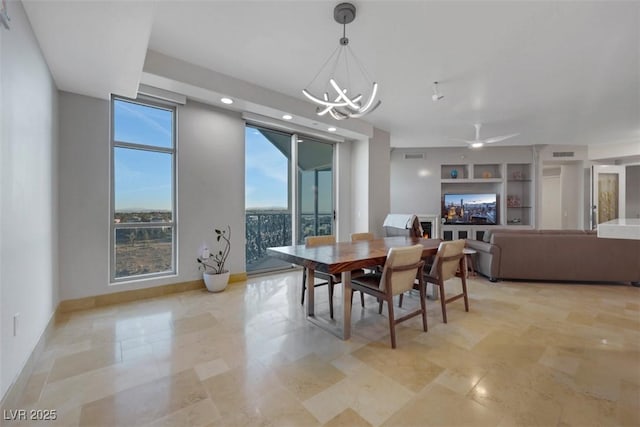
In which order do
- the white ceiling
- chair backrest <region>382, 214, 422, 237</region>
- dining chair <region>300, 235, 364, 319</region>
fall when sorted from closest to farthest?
1. the white ceiling
2. dining chair <region>300, 235, 364, 319</region>
3. chair backrest <region>382, 214, 422, 237</region>

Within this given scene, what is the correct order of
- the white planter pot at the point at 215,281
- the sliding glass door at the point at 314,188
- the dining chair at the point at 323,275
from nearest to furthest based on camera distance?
1. the dining chair at the point at 323,275
2. the white planter pot at the point at 215,281
3. the sliding glass door at the point at 314,188

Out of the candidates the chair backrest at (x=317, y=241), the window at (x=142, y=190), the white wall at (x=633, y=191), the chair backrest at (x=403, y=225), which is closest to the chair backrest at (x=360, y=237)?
the chair backrest at (x=317, y=241)

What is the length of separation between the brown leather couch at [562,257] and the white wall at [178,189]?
4.11 m

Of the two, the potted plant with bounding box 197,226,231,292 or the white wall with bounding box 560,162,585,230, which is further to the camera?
the white wall with bounding box 560,162,585,230

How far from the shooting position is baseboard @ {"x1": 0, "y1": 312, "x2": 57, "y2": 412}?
1519 mm

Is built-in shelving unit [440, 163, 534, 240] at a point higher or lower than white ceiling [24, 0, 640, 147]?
lower

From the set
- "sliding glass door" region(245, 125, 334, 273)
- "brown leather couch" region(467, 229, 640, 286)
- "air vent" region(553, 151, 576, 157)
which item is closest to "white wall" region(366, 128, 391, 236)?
"sliding glass door" region(245, 125, 334, 273)

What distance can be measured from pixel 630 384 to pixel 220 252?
13.9ft

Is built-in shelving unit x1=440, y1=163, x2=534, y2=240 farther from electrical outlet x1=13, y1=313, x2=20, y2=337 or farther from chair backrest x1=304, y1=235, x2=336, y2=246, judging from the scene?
electrical outlet x1=13, y1=313, x2=20, y2=337

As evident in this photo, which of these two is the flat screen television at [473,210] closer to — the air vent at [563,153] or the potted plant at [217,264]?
the air vent at [563,153]

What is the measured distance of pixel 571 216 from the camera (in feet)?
25.1

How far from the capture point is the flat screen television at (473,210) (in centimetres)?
746

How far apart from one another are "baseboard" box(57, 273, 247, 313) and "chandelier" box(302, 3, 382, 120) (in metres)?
2.91

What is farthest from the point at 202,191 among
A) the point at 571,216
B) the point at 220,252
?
the point at 571,216
